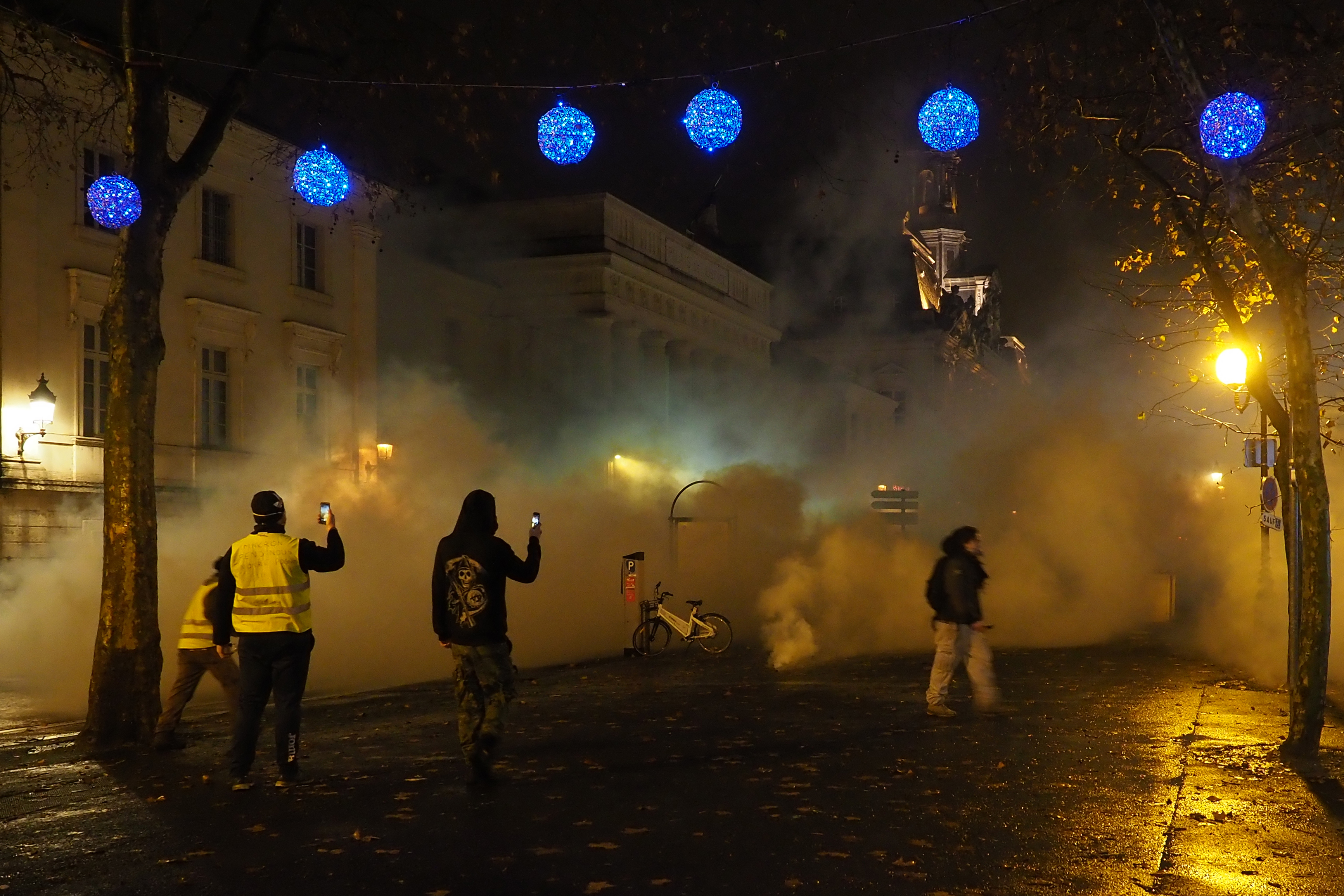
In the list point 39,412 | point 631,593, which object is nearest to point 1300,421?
point 631,593

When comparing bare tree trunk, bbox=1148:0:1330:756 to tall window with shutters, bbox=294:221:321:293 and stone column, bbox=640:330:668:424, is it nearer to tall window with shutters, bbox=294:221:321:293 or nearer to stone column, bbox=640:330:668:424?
tall window with shutters, bbox=294:221:321:293

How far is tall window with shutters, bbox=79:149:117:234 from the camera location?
21234 mm

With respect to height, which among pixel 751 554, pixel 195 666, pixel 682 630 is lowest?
pixel 682 630

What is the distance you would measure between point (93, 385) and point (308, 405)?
19.1 feet

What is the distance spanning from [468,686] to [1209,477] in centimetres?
2776

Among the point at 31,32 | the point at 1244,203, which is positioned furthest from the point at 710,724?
the point at 31,32

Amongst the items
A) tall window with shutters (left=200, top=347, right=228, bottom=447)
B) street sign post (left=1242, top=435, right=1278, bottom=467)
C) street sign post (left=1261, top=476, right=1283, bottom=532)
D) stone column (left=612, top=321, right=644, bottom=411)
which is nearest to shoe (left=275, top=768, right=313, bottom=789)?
street sign post (left=1261, top=476, right=1283, bottom=532)

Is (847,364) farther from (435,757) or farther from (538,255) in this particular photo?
(435,757)

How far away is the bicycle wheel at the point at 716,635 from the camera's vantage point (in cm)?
1967

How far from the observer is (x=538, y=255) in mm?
42344

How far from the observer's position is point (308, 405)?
2717cm

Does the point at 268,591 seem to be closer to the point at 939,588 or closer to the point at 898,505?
the point at 939,588

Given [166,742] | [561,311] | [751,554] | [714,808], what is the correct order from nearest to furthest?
[714,808] < [166,742] < [751,554] < [561,311]

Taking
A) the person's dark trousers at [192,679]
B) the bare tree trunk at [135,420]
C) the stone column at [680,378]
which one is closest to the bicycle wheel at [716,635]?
Answer: the person's dark trousers at [192,679]
